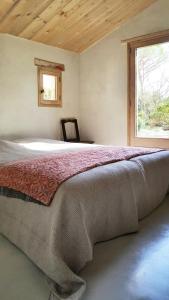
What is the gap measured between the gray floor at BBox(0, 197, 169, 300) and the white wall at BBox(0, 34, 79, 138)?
7.19ft

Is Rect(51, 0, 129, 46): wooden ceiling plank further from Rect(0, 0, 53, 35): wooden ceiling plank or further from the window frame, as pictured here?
Rect(0, 0, 53, 35): wooden ceiling plank

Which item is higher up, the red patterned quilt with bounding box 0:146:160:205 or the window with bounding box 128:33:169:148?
the window with bounding box 128:33:169:148

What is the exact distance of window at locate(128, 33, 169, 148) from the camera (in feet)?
12.4

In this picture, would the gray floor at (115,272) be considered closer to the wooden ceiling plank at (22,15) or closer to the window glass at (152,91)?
the window glass at (152,91)

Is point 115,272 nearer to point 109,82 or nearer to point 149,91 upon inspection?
point 149,91

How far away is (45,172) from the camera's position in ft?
5.73

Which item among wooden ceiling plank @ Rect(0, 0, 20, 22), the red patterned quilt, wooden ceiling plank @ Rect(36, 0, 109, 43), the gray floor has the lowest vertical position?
the gray floor

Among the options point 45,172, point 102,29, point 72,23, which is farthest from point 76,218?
point 102,29

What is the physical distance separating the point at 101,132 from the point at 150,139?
37.4 inches

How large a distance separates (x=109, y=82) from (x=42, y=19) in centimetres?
146

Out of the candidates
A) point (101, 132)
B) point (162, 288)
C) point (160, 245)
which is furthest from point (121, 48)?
point (162, 288)

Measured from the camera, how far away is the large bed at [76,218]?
4.81ft

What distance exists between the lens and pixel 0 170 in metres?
2.03

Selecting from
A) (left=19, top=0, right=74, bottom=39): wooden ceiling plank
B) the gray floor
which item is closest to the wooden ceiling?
(left=19, top=0, right=74, bottom=39): wooden ceiling plank
